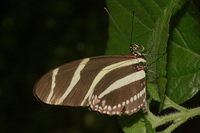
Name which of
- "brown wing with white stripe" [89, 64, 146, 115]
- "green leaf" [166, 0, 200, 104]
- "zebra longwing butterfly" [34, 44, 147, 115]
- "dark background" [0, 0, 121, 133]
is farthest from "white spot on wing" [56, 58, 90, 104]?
"dark background" [0, 0, 121, 133]

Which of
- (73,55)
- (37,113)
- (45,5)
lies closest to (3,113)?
(37,113)

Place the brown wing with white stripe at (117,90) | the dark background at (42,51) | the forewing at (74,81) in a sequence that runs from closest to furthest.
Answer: the forewing at (74,81), the brown wing with white stripe at (117,90), the dark background at (42,51)

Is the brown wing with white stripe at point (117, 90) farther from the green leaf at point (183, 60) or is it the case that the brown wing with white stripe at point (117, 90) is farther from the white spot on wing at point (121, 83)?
the green leaf at point (183, 60)

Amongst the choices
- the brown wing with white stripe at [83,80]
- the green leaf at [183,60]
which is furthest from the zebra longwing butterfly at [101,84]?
the green leaf at [183,60]

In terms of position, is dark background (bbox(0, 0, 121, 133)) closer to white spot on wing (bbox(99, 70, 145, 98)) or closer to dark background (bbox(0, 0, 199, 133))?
dark background (bbox(0, 0, 199, 133))

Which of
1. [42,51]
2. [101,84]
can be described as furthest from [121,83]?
[42,51]
